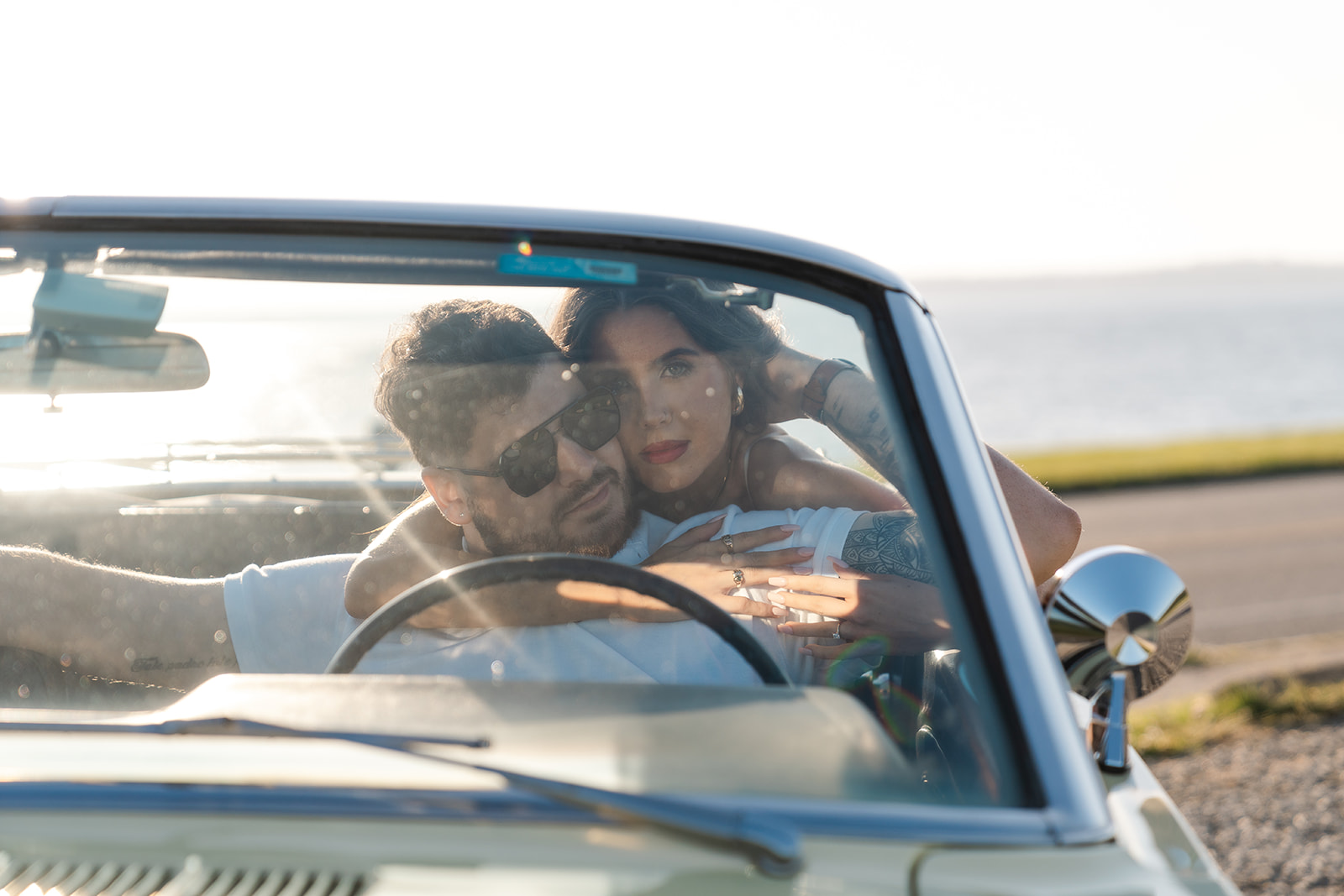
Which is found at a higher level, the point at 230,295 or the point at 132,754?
the point at 230,295

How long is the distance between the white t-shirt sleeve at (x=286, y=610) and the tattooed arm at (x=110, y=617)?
1.0 inches

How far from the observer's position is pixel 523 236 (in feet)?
4.84

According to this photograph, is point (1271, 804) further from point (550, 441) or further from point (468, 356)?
point (468, 356)

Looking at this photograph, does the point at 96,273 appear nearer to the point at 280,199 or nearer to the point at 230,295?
the point at 230,295

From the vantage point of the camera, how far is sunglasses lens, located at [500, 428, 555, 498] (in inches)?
63.7

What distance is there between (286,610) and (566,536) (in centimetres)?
51

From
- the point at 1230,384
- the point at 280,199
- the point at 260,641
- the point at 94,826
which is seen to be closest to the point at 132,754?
the point at 94,826

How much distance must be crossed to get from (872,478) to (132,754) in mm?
1016

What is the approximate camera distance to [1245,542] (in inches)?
414

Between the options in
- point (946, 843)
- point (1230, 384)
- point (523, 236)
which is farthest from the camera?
point (1230, 384)

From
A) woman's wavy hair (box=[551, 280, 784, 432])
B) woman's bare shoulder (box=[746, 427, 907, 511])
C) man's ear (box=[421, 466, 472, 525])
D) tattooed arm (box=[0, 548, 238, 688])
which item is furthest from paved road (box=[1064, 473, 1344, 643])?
tattooed arm (box=[0, 548, 238, 688])

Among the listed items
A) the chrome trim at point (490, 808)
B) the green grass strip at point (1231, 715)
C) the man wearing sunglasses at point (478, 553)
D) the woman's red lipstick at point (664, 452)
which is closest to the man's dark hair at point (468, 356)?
the man wearing sunglasses at point (478, 553)

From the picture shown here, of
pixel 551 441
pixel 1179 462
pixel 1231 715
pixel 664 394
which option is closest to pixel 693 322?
pixel 664 394

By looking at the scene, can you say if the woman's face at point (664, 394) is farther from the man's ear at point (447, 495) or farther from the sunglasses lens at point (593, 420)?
the man's ear at point (447, 495)
